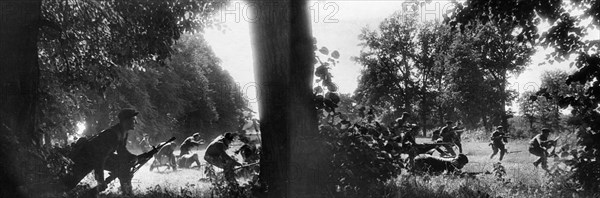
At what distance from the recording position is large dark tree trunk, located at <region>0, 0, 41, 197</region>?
27.0ft

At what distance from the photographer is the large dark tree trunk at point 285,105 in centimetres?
685

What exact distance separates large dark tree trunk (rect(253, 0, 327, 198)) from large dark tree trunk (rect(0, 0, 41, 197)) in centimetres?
390

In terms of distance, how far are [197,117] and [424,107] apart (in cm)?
2740

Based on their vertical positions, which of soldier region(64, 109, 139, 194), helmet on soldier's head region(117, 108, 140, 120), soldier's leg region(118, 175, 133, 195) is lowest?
soldier's leg region(118, 175, 133, 195)

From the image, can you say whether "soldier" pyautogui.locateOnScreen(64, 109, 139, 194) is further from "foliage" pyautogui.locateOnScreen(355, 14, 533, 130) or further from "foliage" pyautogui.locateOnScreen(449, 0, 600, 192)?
"foliage" pyautogui.locateOnScreen(355, 14, 533, 130)

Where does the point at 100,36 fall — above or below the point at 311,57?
above

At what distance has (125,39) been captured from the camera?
11.3 metres

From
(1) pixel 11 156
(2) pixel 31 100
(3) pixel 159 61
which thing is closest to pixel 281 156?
(1) pixel 11 156

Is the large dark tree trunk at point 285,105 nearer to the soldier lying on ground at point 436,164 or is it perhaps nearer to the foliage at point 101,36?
the foliage at point 101,36

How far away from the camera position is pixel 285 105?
22.8 ft

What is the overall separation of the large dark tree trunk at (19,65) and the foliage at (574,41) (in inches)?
281

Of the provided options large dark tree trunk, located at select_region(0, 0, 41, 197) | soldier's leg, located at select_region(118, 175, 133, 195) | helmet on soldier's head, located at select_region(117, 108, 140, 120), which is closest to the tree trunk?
large dark tree trunk, located at select_region(0, 0, 41, 197)

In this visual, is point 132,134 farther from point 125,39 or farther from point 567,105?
point 567,105

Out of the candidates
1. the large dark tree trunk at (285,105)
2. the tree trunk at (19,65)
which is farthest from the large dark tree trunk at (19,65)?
the large dark tree trunk at (285,105)
